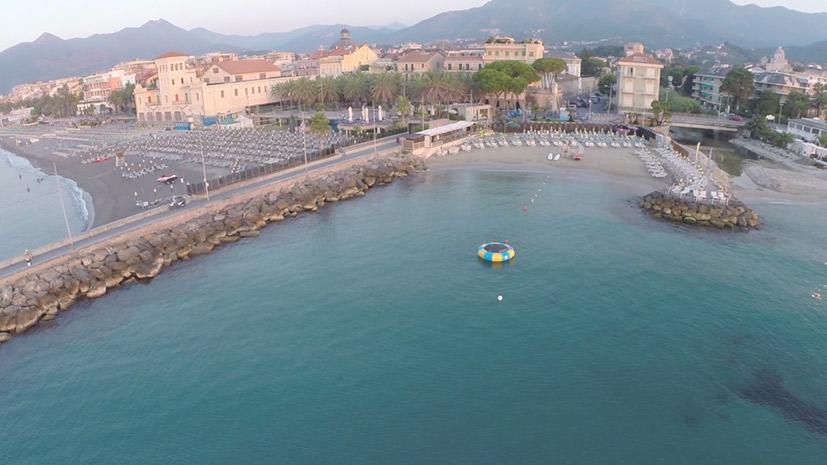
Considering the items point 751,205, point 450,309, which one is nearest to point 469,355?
point 450,309

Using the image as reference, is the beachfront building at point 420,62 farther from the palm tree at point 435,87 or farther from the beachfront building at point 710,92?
the beachfront building at point 710,92

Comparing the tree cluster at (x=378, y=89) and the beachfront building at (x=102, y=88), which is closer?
the tree cluster at (x=378, y=89)

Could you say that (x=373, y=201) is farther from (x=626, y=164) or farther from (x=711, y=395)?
(x=711, y=395)

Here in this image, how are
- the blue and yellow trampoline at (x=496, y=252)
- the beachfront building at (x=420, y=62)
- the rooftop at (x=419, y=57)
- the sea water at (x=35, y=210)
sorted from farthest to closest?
the rooftop at (x=419, y=57) < the beachfront building at (x=420, y=62) < the sea water at (x=35, y=210) < the blue and yellow trampoline at (x=496, y=252)

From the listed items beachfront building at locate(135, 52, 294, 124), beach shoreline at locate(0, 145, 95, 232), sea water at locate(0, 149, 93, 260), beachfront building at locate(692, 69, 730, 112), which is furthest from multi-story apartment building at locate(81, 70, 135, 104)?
beachfront building at locate(692, 69, 730, 112)

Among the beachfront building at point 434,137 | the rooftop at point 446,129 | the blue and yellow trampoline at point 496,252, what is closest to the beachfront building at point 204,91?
the rooftop at point 446,129

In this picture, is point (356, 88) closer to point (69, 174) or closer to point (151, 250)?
point (69, 174)
